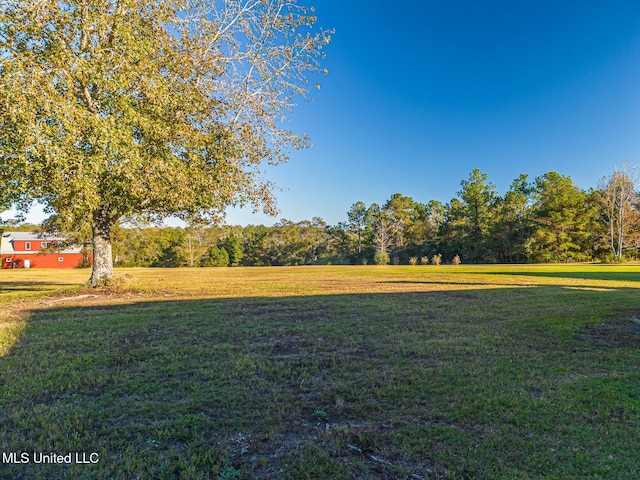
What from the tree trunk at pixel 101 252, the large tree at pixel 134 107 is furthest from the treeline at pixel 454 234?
the large tree at pixel 134 107

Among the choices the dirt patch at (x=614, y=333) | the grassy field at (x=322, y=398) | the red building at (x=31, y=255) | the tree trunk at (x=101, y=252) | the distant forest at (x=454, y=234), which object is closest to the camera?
the grassy field at (x=322, y=398)

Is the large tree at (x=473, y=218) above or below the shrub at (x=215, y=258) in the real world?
above

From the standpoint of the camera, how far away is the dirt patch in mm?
5254

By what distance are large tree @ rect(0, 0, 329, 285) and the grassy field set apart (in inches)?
147

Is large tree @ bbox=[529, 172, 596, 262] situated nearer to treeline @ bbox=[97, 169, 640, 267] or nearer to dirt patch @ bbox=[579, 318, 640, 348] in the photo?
treeline @ bbox=[97, 169, 640, 267]

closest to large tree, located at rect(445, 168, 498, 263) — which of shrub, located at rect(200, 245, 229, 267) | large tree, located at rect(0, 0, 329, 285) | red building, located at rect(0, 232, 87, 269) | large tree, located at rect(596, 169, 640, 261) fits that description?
large tree, located at rect(596, 169, 640, 261)

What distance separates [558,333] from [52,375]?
22.8 feet

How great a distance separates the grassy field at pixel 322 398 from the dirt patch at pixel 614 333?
0.06 m

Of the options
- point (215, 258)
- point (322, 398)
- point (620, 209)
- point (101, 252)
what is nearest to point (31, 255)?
point (215, 258)

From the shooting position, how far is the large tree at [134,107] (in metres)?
7.68

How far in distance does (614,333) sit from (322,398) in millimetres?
5246

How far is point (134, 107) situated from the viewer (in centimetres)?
951

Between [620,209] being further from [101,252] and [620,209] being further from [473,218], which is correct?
[101,252]

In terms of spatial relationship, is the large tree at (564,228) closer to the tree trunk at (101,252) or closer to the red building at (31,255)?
the tree trunk at (101,252)
